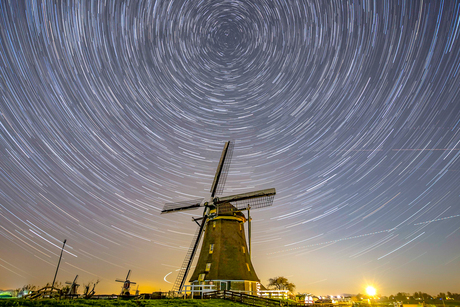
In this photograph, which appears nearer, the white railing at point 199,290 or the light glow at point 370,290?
the white railing at point 199,290

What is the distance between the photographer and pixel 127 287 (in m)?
24.5

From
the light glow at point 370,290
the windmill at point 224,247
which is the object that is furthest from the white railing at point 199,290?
the light glow at point 370,290

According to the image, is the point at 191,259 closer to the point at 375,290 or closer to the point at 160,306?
the point at 160,306

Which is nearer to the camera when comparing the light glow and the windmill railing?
the windmill railing

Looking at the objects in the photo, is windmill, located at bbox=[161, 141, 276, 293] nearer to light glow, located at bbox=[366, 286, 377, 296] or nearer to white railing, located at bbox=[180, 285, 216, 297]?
white railing, located at bbox=[180, 285, 216, 297]

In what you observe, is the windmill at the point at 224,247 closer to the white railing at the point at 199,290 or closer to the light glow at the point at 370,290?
the white railing at the point at 199,290

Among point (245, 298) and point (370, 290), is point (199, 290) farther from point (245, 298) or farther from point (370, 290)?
point (370, 290)

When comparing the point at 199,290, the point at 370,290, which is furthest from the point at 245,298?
A: the point at 370,290

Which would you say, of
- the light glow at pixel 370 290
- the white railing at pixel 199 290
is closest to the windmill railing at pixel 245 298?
the white railing at pixel 199 290

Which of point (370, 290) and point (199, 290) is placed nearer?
point (199, 290)

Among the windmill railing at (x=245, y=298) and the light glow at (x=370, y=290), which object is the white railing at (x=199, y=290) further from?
the light glow at (x=370, y=290)

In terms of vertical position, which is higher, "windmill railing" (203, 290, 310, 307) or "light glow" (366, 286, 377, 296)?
"light glow" (366, 286, 377, 296)

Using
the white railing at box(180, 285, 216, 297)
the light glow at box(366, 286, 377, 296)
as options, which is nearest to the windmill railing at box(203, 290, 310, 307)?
the white railing at box(180, 285, 216, 297)

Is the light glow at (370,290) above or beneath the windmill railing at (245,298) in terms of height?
above
